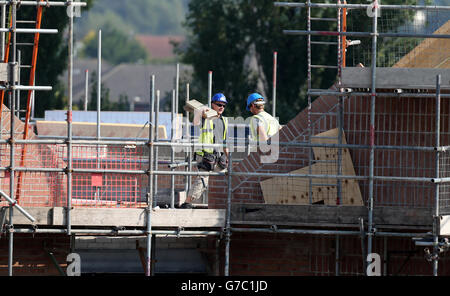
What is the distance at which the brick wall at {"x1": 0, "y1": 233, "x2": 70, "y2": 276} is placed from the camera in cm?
1298

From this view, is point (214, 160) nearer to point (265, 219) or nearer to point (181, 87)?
point (265, 219)

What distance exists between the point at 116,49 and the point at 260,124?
123 m

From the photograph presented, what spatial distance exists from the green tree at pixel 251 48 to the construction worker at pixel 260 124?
799 inches

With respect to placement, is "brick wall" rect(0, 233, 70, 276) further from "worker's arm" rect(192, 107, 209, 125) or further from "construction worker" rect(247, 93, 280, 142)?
"construction worker" rect(247, 93, 280, 142)

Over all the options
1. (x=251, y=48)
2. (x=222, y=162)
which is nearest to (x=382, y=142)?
(x=222, y=162)

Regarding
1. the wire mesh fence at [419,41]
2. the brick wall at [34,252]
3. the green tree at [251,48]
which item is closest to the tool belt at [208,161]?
the brick wall at [34,252]

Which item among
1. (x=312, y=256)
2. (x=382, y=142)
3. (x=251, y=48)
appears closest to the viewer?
(x=382, y=142)

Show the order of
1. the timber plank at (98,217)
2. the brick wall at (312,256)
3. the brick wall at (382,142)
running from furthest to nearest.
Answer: the brick wall at (312,256) < the brick wall at (382,142) < the timber plank at (98,217)

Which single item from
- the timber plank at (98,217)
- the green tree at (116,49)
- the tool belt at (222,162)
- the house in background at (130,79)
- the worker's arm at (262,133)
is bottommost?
the timber plank at (98,217)

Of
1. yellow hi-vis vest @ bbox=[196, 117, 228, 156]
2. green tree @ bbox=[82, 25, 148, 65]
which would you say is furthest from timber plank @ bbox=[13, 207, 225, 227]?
green tree @ bbox=[82, 25, 148, 65]

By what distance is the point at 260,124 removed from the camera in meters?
13.3

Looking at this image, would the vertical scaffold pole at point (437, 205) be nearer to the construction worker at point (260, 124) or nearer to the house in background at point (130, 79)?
the construction worker at point (260, 124)

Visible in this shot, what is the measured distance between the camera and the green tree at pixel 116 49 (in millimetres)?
132125

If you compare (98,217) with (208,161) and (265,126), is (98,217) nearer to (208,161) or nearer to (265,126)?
(208,161)
